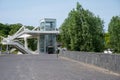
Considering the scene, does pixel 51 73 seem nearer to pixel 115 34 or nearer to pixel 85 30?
pixel 85 30

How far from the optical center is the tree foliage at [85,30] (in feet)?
150

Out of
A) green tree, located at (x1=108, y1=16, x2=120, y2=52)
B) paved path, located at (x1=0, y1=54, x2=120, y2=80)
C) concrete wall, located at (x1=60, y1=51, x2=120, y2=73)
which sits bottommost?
paved path, located at (x1=0, y1=54, x2=120, y2=80)

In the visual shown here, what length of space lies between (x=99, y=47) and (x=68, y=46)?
34.3ft

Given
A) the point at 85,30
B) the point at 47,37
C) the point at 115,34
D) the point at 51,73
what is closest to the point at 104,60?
the point at 51,73

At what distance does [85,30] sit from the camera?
45.7 meters

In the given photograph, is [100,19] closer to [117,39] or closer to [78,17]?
[78,17]

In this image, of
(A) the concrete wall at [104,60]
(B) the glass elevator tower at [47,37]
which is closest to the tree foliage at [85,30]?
(A) the concrete wall at [104,60]

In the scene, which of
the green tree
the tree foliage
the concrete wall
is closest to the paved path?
the concrete wall

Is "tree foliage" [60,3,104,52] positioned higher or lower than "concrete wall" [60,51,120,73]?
higher

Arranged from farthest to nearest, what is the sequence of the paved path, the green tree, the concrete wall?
the green tree → the concrete wall → the paved path

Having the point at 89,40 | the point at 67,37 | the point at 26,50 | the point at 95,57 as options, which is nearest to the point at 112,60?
the point at 95,57

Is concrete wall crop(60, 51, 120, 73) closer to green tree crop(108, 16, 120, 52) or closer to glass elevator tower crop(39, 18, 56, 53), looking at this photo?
green tree crop(108, 16, 120, 52)

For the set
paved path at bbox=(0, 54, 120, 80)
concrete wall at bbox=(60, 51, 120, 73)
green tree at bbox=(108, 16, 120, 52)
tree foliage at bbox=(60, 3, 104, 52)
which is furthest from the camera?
green tree at bbox=(108, 16, 120, 52)

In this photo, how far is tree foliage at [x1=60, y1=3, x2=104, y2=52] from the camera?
45.6m
